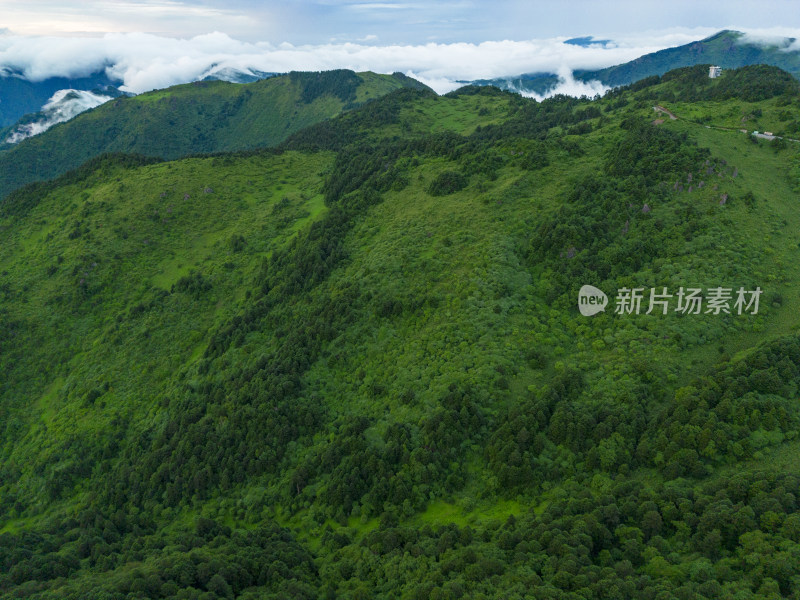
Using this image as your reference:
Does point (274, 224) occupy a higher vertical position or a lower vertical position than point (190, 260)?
higher

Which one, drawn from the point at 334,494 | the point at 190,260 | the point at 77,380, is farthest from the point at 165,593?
the point at 190,260

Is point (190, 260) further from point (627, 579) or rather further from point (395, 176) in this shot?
point (627, 579)

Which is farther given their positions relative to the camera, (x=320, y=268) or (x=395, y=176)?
(x=395, y=176)

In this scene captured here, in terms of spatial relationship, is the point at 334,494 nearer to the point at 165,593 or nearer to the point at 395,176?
the point at 165,593

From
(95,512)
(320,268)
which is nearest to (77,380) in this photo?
(95,512)

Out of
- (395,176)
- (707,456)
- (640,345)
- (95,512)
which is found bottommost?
(95,512)

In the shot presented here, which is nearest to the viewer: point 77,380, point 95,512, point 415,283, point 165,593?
point 165,593

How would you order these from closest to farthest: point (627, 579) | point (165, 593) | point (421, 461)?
point (627, 579), point (165, 593), point (421, 461)
